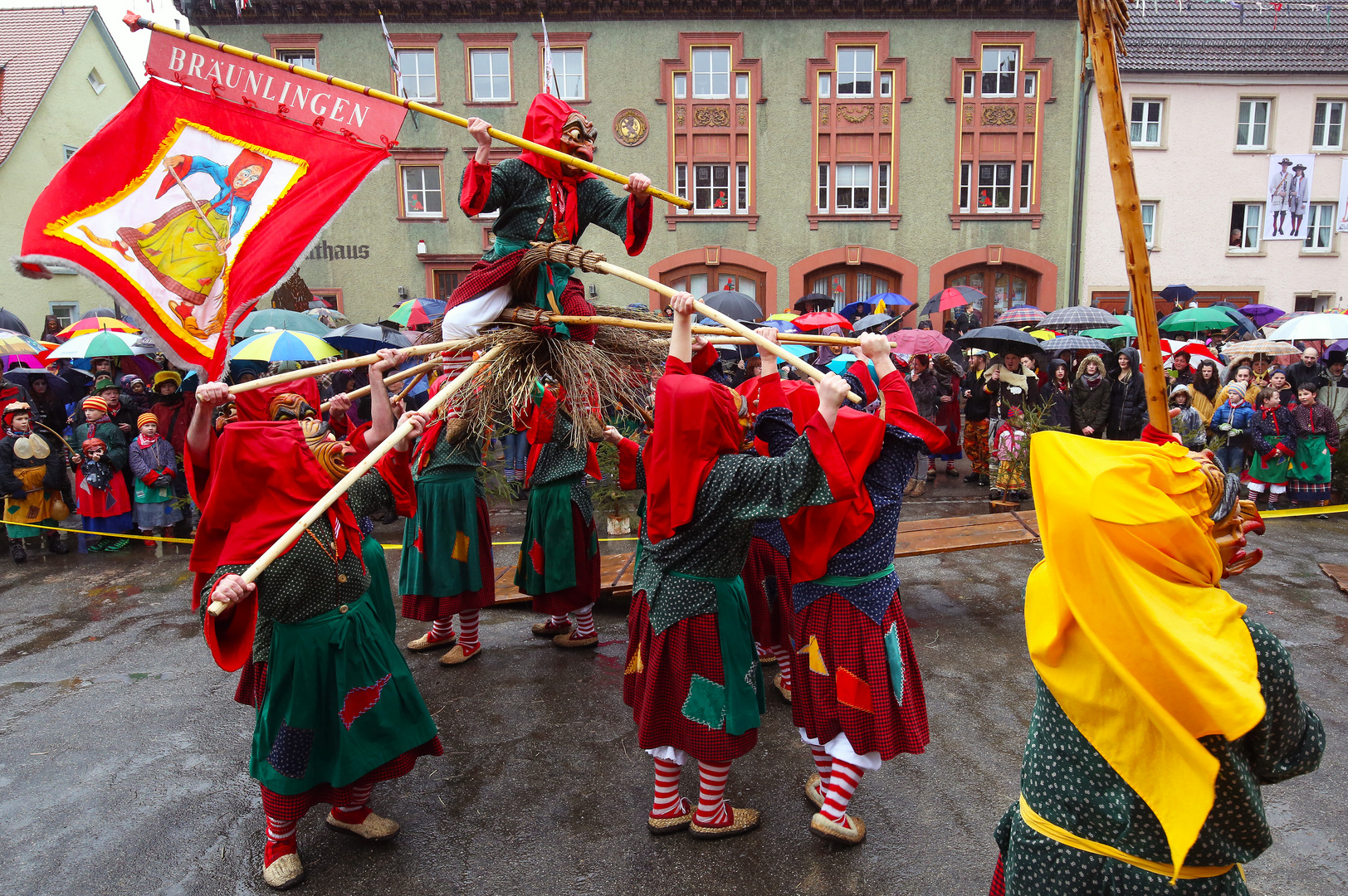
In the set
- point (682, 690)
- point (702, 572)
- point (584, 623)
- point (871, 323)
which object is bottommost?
point (584, 623)

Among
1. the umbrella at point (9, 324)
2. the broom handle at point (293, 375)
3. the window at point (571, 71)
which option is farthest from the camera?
the window at point (571, 71)

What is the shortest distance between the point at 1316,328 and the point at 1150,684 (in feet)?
44.3

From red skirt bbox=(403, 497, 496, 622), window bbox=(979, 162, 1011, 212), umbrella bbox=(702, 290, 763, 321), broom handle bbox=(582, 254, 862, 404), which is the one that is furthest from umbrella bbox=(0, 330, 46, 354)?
window bbox=(979, 162, 1011, 212)

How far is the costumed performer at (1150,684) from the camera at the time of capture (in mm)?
1548

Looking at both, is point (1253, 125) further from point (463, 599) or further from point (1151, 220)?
point (463, 599)

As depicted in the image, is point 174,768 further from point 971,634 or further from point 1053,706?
point 971,634

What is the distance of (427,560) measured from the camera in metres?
5.28

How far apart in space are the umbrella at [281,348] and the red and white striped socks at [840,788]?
680 cm

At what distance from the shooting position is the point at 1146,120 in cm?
2069

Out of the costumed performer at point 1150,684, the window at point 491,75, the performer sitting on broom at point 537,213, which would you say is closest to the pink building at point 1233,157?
the window at point 491,75

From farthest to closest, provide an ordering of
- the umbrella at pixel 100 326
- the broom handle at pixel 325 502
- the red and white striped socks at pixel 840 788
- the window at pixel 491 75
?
the window at pixel 491 75 < the umbrella at pixel 100 326 < the red and white striped socks at pixel 840 788 < the broom handle at pixel 325 502

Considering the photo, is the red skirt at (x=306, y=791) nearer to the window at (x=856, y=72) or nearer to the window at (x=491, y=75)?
the window at (x=491, y=75)

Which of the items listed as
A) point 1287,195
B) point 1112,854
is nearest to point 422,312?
point 1112,854

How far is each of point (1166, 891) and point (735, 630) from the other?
5.98 feet
